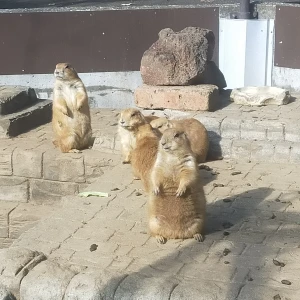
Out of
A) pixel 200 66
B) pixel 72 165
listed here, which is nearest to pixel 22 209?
pixel 72 165

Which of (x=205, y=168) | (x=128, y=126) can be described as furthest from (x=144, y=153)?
(x=205, y=168)

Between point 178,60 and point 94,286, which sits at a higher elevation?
point 178,60

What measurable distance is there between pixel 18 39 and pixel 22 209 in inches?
135

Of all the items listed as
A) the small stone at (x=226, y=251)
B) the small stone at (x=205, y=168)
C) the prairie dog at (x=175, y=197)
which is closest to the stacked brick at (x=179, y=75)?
the small stone at (x=205, y=168)

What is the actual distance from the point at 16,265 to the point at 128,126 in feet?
9.17

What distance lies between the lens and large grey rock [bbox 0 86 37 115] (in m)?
10.3

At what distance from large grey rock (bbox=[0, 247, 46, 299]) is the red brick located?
3843mm

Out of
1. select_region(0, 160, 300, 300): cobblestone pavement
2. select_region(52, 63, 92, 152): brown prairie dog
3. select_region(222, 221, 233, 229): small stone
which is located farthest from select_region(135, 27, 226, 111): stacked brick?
select_region(222, 221, 233, 229): small stone

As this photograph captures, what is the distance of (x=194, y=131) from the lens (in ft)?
27.3

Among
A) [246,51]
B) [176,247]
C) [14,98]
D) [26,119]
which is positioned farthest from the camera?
[246,51]

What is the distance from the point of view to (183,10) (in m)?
11.3

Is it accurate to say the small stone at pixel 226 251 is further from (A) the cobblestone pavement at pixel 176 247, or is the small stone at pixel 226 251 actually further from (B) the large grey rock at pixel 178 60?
(B) the large grey rock at pixel 178 60

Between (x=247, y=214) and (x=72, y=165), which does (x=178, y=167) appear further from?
(x=72, y=165)

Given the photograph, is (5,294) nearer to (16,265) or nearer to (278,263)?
(16,265)
